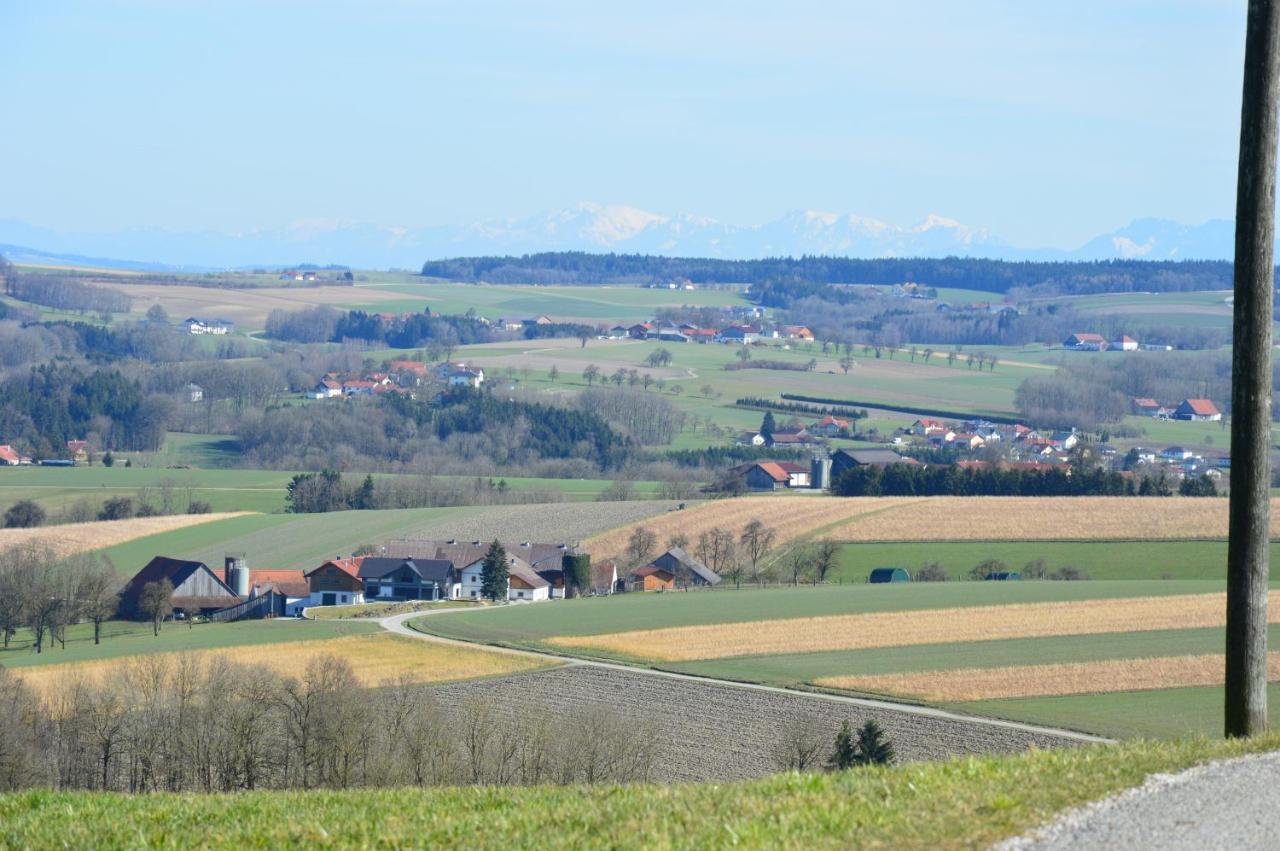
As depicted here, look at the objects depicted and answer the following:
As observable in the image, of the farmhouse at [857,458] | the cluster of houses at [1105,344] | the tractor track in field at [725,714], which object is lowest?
the farmhouse at [857,458]

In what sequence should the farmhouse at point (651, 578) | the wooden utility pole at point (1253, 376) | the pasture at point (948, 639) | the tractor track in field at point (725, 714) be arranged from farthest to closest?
the farmhouse at point (651, 578), the pasture at point (948, 639), the tractor track in field at point (725, 714), the wooden utility pole at point (1253, 376)

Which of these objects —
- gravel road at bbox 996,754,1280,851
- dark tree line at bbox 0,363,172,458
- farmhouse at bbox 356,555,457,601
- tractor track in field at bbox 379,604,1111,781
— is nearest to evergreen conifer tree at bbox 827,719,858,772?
tractor track in field at bbox 379,604,1111,781

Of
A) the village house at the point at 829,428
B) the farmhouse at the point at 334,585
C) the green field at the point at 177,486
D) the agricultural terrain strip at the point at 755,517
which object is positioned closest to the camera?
the farmhouse at the point at 334,585

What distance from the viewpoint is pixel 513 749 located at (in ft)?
91.3

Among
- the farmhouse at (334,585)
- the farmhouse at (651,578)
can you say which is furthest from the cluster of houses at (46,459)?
the farmhouse at (651,578)

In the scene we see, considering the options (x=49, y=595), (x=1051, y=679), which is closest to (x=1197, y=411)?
(x=1051, y=679)

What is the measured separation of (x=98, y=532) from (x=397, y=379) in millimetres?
63470

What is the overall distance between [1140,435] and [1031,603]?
66.5 metres

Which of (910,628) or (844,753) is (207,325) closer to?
(910,628)

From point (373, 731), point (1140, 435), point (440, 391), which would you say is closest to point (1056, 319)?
point (1140, 435)

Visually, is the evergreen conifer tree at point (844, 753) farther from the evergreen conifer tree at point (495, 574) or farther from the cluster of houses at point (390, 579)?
the evergreen conifer tree at point (495, 574)

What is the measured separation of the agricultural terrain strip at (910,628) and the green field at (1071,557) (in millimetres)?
10019

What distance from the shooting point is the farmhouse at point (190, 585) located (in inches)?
2394

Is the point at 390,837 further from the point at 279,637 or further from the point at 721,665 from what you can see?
the point at 279,637
